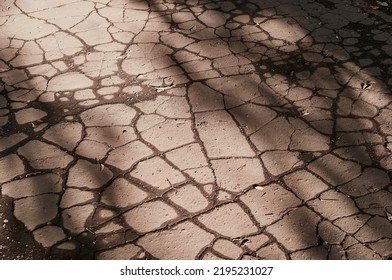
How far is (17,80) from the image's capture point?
130 inches

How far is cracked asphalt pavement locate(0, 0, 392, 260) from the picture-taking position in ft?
7.29

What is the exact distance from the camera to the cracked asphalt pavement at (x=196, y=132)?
222cm

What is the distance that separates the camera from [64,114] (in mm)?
2959

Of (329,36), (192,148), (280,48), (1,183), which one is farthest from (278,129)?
(1,183)

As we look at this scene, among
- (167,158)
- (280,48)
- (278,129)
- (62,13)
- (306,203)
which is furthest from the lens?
(62,13)

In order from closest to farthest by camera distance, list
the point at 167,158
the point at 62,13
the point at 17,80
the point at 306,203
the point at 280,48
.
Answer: the point at 306,203 → the point at 167,158 → the point at 17,80 → the point at 280,48 → the point at 62,13

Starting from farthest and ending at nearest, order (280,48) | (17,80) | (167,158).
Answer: (280,48) < (17,80) < (167,158)

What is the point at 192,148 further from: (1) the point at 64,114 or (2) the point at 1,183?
(2) the point at 1,183

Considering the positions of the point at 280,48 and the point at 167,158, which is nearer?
the point at 167,158

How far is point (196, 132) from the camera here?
282cm

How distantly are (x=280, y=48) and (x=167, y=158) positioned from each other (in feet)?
5.11

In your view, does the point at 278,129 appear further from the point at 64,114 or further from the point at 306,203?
the point at 64,114

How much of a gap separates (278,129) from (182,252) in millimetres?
1082

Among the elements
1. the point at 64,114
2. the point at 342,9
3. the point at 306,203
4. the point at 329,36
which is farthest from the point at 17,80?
the point at 342,9
